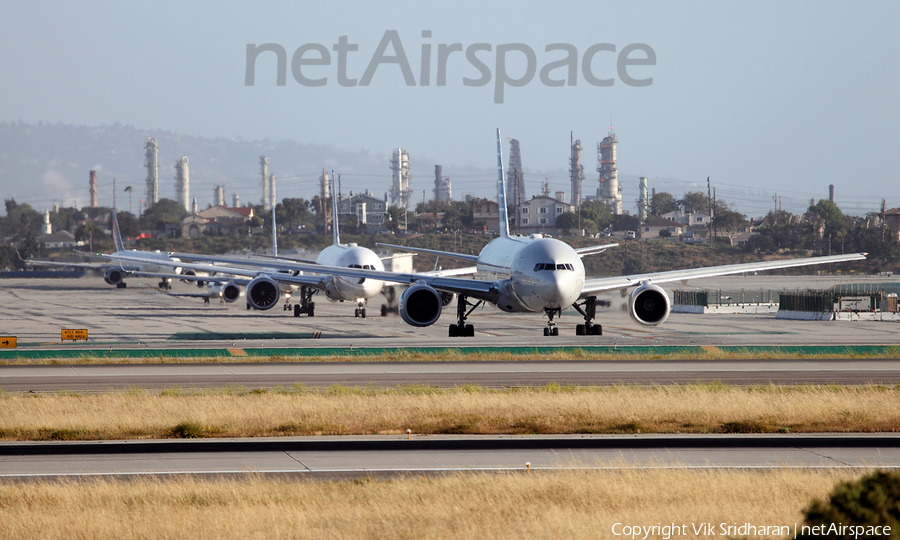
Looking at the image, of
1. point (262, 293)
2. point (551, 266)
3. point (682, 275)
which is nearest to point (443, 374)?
point (551, 266)

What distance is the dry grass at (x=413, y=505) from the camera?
38.9ft

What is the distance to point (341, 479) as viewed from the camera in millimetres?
15219

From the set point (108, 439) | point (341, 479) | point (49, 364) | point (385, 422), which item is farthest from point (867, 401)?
point (49, 364)

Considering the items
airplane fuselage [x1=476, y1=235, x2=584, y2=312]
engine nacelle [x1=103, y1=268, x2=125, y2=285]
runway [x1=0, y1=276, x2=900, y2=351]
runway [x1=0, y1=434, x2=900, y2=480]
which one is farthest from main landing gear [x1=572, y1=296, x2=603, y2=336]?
engine nacelle [x1=103, y1=268, x2=125, y2=285]

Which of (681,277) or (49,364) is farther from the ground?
(681,277)

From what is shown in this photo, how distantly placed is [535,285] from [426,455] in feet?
72.5

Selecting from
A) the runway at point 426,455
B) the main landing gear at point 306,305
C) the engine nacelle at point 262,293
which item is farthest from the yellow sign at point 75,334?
the runway at point 426,455

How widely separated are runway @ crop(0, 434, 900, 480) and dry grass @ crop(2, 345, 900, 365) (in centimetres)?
1763

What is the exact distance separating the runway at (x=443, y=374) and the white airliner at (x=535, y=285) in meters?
4.52

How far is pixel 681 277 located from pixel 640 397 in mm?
21599

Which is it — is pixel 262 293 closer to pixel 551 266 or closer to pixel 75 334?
pixel 75 334

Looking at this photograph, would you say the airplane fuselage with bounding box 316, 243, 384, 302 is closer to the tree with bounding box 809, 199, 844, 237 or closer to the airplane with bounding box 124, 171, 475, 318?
the airplane with bounding box 124, 171, 475, 318

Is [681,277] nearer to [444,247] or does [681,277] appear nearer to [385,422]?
[385,422]

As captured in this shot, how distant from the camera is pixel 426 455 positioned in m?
17.6
